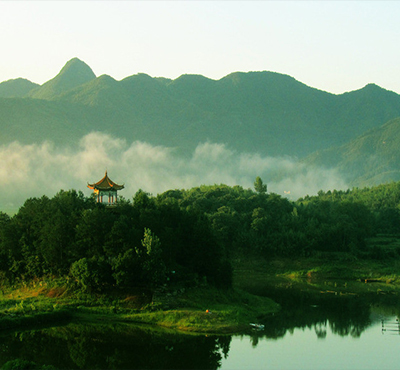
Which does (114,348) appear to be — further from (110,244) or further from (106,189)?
(106,189)

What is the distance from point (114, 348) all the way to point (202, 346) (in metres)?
4.97

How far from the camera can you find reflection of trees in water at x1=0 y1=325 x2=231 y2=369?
29.2 meters

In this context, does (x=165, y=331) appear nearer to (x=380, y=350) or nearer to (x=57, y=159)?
(x=380, y=350)

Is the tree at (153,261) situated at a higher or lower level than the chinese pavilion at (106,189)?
lower

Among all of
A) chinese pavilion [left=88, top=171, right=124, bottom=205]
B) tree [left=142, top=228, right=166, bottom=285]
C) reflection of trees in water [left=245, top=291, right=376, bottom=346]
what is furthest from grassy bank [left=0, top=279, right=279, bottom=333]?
chinese pavilion [left=88, top=171, right=124, bottom=205]

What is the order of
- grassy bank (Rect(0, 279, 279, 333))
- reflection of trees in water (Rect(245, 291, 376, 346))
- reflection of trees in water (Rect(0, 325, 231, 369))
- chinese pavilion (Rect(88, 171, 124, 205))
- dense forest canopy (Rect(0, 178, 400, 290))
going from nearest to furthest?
reflection of trees in water (Rect(0, 325, 231, 369)) < grassy bank (Rect(0, 279, 279, 333)) < dense forest canopy (Rect(0, 178, 400, 290)) < reflection of trees in water (Rect(245, 291, 376, 346)) < chinese pavilion (Rect(88, 171, 124, 205))

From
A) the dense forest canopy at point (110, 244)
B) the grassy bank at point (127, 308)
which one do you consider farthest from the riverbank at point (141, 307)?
the dense forest canopy at point (110, 244)

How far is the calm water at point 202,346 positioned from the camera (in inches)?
1165

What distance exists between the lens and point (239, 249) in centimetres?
8019

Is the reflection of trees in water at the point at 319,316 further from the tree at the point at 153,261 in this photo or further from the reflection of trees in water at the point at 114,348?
the tree at the point at 153,261

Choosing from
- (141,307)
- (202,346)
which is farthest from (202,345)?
(141,307)

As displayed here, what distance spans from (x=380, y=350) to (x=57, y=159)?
167 metres

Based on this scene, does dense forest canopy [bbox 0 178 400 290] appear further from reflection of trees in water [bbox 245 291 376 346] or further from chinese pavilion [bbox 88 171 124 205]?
reflection of trees in water [bbox 245 291 376 346]

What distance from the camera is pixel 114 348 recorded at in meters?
31.4
